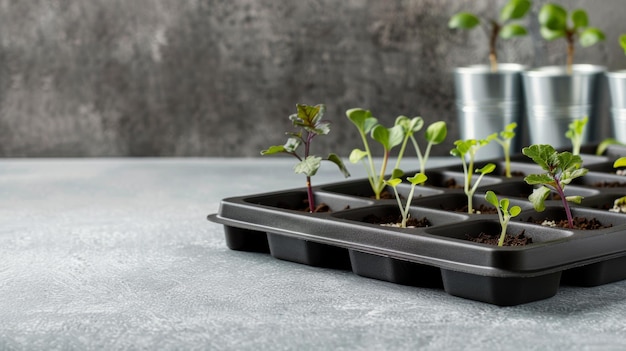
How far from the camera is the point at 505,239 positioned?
1.96 m

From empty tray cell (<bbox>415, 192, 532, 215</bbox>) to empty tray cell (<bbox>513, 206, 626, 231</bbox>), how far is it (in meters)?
0.07

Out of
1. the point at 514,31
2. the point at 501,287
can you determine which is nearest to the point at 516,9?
the point at 514,31

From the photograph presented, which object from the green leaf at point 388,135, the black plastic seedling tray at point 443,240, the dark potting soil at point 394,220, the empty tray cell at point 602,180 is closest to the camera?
the black plastic seedling tray at point 443,240

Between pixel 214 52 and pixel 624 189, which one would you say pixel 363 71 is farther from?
pixel 624 189

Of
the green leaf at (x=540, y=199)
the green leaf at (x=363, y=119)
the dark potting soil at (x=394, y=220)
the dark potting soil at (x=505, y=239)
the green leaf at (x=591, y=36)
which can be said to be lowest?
the dark potting soil at (x=505, y=239)

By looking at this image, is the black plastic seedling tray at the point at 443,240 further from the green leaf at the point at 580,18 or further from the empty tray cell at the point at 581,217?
the green leaf at the point at 580,18

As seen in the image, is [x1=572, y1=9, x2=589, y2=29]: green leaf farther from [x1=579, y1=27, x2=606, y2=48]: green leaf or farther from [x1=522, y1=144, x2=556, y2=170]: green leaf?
[x1=522, y1=144, x2=556, y2=170]: green leaf

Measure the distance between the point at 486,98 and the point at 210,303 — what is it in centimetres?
194

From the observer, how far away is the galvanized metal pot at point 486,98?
3568 millimetres

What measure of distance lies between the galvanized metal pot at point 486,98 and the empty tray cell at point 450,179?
0.99 m

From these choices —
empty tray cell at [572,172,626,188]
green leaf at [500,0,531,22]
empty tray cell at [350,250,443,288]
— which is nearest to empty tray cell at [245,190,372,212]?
empty tray cell at [350,250,443,288]

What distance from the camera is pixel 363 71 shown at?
3920 mm

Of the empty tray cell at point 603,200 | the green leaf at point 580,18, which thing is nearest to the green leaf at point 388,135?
the empty tray cell at point 603,200

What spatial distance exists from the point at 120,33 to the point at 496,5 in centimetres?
141
